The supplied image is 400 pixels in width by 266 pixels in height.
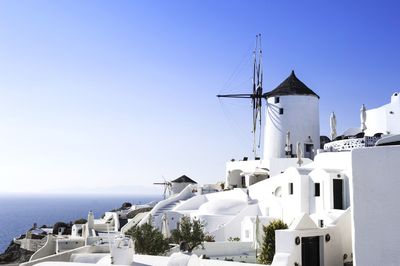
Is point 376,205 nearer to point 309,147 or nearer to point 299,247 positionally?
point 299,247

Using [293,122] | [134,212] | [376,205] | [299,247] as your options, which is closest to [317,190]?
[299,247]

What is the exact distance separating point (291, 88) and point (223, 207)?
13768mm

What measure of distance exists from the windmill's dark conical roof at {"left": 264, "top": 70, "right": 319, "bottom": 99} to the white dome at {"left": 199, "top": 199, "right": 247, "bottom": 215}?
1225 cm

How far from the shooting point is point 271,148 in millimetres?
39750

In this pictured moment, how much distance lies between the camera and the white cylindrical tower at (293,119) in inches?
1518

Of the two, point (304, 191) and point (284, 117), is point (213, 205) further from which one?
point (284, 117)

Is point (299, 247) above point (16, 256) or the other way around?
above

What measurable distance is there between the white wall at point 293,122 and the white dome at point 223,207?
9954 mm

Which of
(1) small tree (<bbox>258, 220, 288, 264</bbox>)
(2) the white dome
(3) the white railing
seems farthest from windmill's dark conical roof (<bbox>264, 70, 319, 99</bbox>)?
(1) small tree (<bbox>258, 220, 288, 264</bbox>)

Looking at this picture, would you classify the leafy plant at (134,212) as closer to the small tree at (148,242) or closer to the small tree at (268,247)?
the small tree at (148,242)

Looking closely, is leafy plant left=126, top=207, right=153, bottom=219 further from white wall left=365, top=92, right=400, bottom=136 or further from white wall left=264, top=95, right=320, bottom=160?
white wall left=365, top=92, right=400, bottom=136

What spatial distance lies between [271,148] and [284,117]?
112 inches

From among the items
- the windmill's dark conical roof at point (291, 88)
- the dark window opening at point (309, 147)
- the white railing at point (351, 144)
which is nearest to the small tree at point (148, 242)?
the white railing at point (351, 144)

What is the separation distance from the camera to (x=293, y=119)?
127 feet
